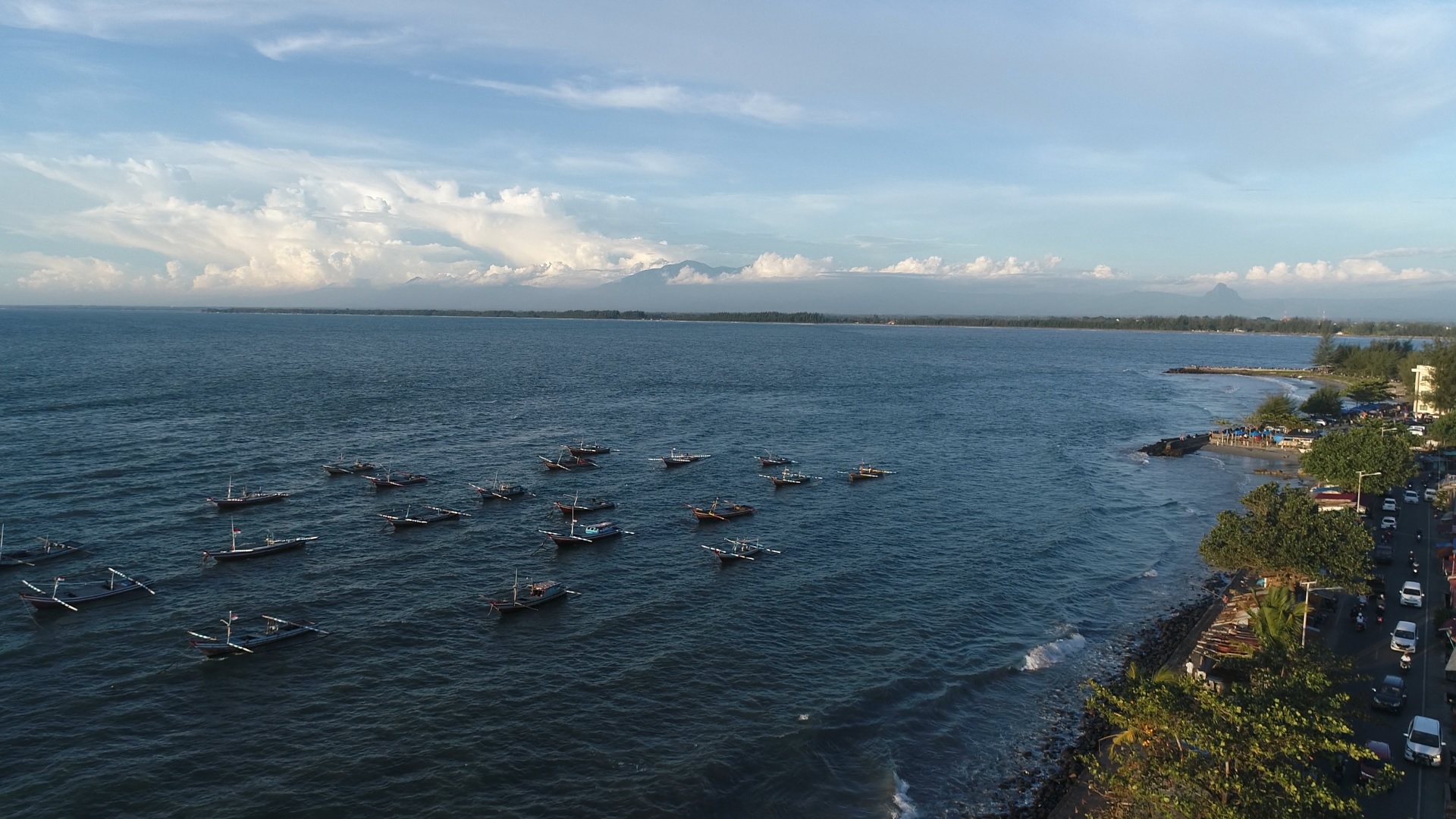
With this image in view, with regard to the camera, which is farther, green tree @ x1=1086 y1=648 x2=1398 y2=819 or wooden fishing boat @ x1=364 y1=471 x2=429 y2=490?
wooden fishing boat @ x1=364 y1=471 x2=429 y2=490

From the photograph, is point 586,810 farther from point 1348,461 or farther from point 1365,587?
point 1348,461

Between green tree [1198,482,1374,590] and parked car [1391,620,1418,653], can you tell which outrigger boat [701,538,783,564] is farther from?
parked car [1391,620,1418,653]

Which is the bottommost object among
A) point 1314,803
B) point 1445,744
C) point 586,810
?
point 586,810

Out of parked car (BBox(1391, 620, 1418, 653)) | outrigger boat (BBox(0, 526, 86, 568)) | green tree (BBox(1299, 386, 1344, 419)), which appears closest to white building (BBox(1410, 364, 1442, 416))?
green tree (BBox(1299, 386, 1344, 419))

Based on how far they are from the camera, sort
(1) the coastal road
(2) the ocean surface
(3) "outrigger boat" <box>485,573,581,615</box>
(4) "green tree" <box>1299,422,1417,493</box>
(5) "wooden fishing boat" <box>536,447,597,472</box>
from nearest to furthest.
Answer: (1) the coastal road → (2) the ocean surface → (3) "outrigger boat" <box>485,573,581,615</box> → (4) "green tree" <box>1299,422,1417,493</box> → (5) "wooden fishing boat" <box>536,447,597,472</box>

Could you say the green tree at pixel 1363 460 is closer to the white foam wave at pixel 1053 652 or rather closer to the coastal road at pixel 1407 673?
the coastal road at pixel 1407 673

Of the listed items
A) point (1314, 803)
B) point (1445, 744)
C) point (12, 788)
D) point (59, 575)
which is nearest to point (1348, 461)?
point (1445, 744)
